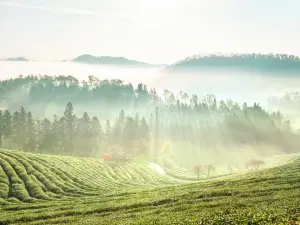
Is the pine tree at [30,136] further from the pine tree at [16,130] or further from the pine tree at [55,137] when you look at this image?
the pine tree at [55,137]

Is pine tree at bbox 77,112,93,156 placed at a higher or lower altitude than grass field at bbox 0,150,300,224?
lower

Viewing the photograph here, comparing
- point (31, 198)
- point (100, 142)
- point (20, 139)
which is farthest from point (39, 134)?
point (31, 198)

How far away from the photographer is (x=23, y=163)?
294 feet

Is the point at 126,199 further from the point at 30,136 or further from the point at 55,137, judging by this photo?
the point at 30,136

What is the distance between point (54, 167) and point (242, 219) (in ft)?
227

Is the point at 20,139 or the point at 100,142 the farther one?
the point at 100,142

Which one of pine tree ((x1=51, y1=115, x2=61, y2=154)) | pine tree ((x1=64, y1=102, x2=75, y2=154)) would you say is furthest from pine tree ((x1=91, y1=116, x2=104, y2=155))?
pine tree ((x1=51, y1=115, x2=61, y2=154))

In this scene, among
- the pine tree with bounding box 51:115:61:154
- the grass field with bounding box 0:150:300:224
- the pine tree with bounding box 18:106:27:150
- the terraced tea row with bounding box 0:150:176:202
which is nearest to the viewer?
the grass field with bounding box 0:150:300:224

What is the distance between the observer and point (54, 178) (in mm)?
85250

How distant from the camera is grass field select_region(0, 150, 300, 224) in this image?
133ft

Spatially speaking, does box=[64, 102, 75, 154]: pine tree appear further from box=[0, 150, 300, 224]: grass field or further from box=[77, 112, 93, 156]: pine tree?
box=[0, 150, 300, 224]: grass field

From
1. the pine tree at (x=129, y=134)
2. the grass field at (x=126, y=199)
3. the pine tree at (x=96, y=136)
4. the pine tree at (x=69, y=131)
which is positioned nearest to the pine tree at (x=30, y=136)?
the pine tree at (x=69, y=131)

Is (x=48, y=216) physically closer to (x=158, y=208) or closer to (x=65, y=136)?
(x=158, y=208)

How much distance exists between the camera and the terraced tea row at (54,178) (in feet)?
243
